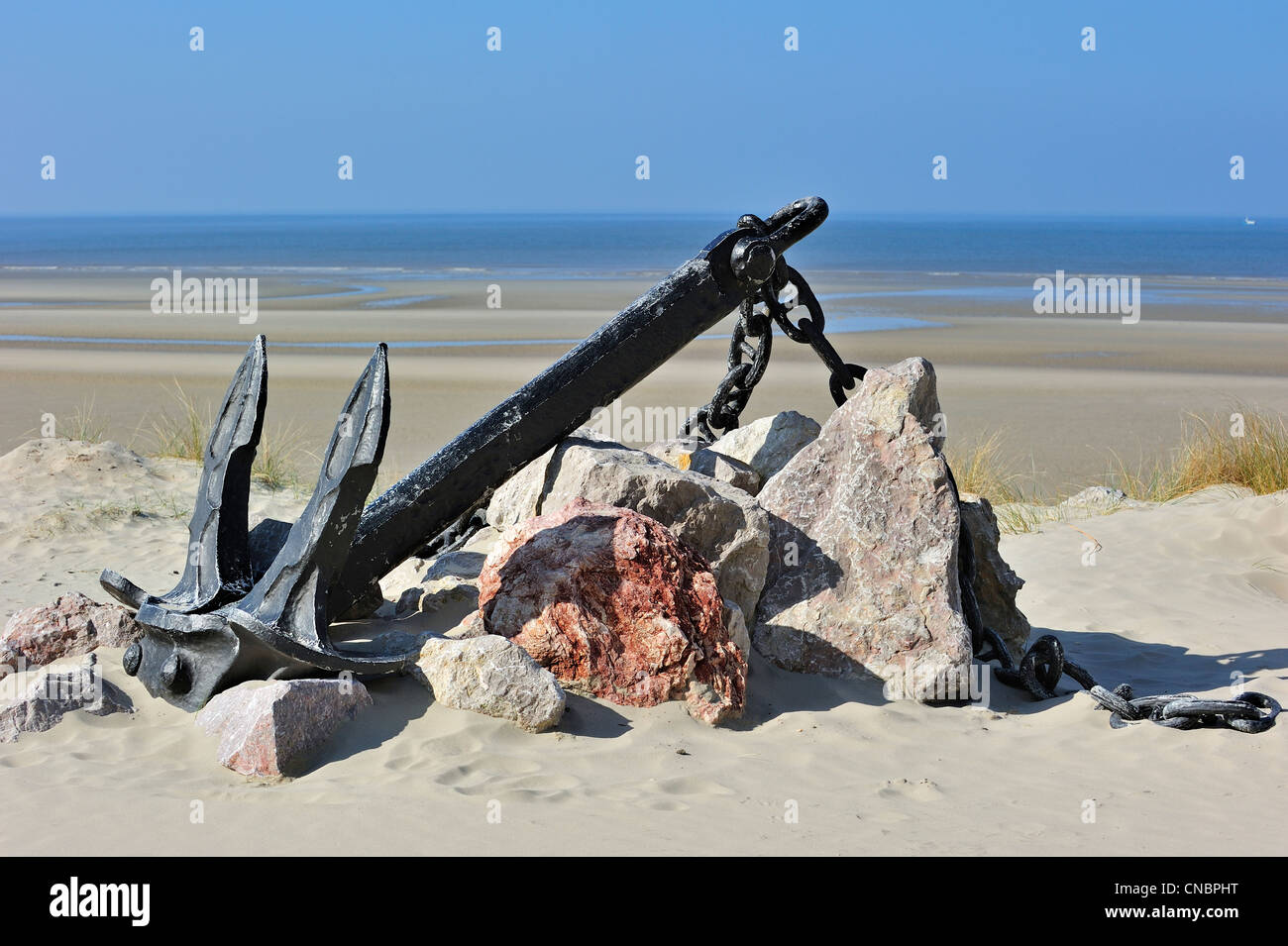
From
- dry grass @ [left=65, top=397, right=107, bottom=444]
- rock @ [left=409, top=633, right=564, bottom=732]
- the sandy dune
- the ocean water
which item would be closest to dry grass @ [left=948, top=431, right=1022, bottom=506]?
the sandy dune

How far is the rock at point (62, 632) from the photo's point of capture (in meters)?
4.16

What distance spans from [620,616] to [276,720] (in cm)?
111

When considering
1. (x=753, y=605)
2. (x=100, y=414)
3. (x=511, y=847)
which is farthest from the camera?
(x=100, y=414)

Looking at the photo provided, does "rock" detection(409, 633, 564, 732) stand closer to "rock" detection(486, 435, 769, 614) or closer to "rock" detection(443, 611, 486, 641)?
"rock" detection(443, 611, 486, 641)

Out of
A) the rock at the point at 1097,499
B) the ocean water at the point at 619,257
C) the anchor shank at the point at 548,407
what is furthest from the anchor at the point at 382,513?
the ocean water at the point at 619,257

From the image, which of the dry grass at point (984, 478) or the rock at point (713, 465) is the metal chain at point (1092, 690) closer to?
the rock at point (713, 465)

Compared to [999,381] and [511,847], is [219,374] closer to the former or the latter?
[999,381]

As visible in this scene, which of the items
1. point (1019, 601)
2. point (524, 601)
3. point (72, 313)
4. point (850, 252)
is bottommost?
point (1019, 601)

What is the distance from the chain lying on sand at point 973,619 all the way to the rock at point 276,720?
2.11m

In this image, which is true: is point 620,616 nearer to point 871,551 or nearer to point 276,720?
point 871,551

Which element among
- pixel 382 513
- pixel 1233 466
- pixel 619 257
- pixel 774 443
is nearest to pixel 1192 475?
pixel 1233 466

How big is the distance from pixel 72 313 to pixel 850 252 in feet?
121

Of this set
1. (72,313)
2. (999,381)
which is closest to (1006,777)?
(999,381)

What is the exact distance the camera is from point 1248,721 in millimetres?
3838
